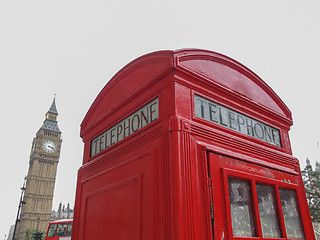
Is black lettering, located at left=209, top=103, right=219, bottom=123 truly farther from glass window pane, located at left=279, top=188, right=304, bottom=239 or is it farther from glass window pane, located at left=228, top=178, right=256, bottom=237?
glass window pane, located at left=279, top=188, right=304, bottom=239

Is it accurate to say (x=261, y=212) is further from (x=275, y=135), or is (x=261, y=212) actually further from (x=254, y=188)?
(x=275, y=135)

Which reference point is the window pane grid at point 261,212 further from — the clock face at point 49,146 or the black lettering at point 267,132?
the clock face at point 49,146

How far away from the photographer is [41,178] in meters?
80.9

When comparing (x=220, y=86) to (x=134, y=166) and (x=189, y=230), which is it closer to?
(x=134, y=166)

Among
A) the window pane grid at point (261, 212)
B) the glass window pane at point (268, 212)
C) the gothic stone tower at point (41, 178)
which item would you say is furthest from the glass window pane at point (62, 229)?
the gothic stone tower at point (41, 178)

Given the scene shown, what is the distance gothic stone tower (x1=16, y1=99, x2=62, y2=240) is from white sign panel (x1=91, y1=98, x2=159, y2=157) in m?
79.0

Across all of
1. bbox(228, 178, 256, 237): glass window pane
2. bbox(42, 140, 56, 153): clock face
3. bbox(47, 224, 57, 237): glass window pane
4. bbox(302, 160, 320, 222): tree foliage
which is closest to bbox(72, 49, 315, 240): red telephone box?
bbox(228, 178, 256, 237): glass window pane

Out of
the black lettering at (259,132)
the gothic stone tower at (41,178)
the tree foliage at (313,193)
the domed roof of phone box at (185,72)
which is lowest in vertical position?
the black lettering at (259,132)

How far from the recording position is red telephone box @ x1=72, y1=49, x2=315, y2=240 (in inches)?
90.7

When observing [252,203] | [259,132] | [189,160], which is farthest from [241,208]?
[259,132]

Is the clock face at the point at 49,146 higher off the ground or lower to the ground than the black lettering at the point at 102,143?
higher

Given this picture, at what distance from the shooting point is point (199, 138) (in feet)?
8.37

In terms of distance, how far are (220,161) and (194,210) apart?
0.59 metres

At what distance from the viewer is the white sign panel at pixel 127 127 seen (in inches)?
112
